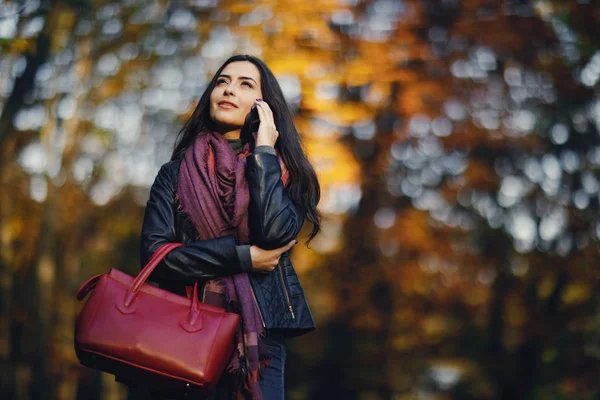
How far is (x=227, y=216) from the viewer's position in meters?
2.83

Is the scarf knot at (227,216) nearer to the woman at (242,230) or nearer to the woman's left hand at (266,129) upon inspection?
the woman at (242,230)

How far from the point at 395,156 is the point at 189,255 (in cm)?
825

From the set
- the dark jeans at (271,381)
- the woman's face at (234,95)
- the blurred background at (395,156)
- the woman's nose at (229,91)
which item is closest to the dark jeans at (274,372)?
the dark jeans at (271,381)

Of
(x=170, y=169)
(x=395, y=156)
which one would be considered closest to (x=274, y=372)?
(x=170, y=169)

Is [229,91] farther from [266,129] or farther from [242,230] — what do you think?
[242,230]

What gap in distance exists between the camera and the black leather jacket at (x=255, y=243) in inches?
106

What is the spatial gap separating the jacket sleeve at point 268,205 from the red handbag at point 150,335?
0.36m

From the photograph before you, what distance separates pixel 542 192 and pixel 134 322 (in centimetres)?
956

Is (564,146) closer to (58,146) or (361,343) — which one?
(361,343)

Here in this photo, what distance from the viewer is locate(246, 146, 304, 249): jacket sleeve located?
275 cm

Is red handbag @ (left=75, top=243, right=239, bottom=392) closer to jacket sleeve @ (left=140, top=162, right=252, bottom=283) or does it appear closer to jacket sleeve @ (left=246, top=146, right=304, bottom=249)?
jacket sleeve @ (left=140, top=162, right=252, bottom=283)

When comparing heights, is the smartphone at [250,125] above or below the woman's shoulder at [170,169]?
above

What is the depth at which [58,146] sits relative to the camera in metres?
9.91

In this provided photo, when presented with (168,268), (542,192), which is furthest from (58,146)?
(168,268)
